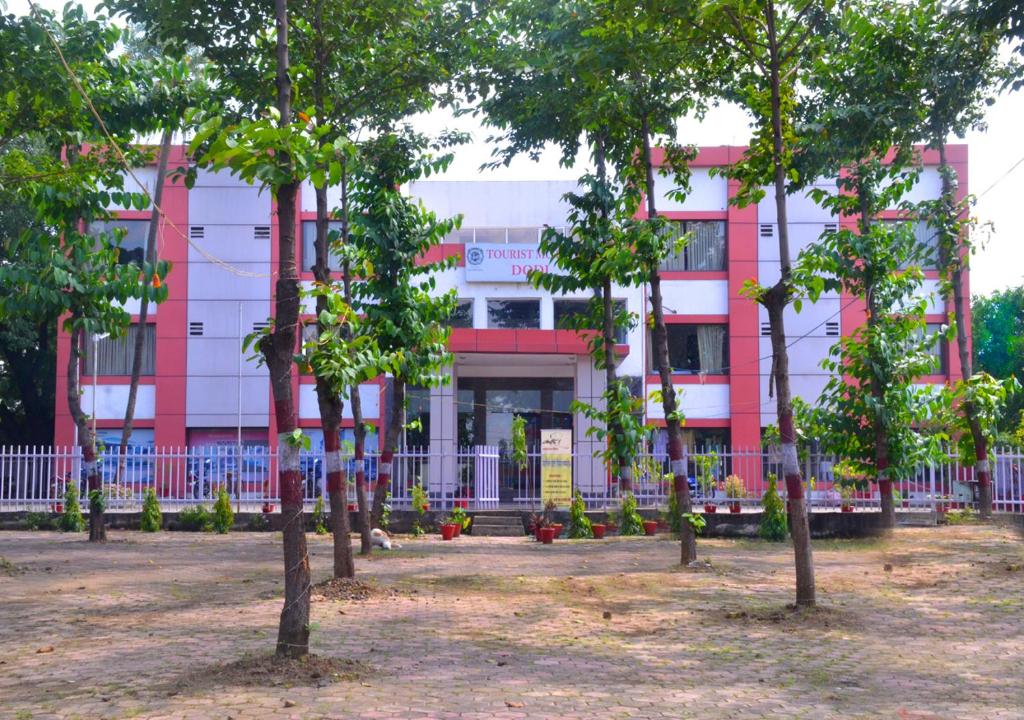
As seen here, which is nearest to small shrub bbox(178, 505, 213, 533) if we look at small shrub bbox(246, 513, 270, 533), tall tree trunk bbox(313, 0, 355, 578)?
small shrub bbox(246, 513, 270, 533)

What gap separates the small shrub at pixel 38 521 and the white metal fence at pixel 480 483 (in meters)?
0.39

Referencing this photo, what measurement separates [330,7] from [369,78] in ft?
4.70

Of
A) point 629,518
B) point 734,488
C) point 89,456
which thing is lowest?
point 629,518

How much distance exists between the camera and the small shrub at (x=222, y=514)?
21938mm

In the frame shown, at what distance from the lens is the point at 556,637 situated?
31.2ft

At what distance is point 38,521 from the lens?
22422mm

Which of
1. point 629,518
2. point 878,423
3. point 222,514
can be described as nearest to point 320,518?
point 222,514

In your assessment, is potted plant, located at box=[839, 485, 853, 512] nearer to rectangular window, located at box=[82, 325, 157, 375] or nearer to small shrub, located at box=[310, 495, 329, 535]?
small shrub, located at box=[310, 495, 329, 535]

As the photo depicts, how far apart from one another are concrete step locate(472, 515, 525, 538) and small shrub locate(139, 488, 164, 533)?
21.7ft

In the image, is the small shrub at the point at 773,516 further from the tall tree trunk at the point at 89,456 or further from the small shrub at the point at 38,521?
the small shrub at the point at 38,521

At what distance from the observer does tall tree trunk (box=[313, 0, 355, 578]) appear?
10.5m

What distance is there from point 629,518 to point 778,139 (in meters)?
11.3

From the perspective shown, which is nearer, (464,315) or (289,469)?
(289,469)

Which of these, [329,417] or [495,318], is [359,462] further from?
[495,318]
